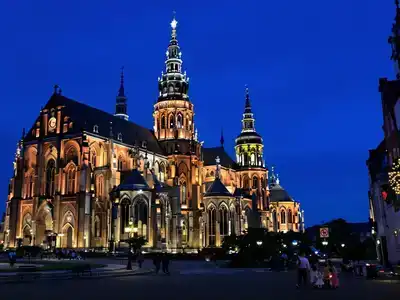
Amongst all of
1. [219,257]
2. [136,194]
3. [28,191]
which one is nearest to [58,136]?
[28,191]

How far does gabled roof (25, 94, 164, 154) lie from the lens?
70.6 meters

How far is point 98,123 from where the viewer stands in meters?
74.6

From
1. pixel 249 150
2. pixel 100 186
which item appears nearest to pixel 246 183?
pixel 249 150

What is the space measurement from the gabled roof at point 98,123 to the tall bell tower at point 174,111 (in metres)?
2.91

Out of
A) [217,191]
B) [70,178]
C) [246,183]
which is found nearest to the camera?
[70,178]

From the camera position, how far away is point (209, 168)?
9962 cm

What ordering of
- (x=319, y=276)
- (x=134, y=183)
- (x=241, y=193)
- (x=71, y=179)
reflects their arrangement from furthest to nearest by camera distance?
(x=241, y=193), (x=71, y=179), (x=134, y=183), (x=319, y=276)

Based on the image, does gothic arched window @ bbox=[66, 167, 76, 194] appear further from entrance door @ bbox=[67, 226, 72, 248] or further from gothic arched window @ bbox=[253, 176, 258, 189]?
gothic arched window @ bbox=[253, 176, 258, 189]

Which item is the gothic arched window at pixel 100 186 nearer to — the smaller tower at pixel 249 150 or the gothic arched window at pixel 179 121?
the gothic arched window at pixel 179 121

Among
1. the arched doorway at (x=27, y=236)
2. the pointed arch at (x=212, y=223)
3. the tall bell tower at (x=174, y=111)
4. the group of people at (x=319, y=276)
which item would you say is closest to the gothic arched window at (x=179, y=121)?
the tall bell tower at (x=174, y=111)

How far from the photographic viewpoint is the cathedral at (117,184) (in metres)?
64.9

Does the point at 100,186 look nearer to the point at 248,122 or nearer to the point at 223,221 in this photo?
the point at 223,221

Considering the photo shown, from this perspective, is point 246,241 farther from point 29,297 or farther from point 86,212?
point 29,297

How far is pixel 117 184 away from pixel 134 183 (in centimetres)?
399
